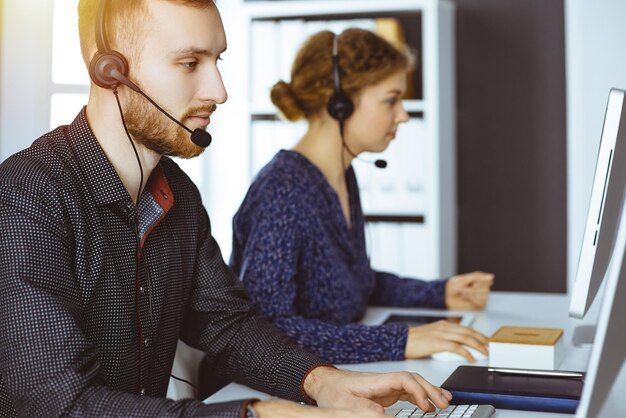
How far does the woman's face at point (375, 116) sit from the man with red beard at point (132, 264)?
609 mm

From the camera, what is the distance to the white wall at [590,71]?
2361 mm

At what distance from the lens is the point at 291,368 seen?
1.24 meters

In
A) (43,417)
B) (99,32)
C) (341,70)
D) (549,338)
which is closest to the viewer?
(43,417)

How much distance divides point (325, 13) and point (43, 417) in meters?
2.11

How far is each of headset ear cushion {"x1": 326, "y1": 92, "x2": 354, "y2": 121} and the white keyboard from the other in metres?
0.89

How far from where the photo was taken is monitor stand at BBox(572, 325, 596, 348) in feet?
5.04

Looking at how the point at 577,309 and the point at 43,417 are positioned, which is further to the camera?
the point at 577,309

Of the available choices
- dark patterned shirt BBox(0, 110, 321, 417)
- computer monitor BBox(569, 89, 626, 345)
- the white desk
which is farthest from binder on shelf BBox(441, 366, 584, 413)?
dark patterned shirt BBox(0, 110, 321, 417)

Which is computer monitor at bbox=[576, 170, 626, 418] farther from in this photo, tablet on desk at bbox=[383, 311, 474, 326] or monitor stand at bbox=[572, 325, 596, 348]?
tablet on desk at bbox=[383, 311, 474, 326]

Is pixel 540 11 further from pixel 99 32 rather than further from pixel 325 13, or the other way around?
pixel 99 32

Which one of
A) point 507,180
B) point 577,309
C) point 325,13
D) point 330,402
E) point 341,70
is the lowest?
point 330,402

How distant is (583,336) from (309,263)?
0.55 metres

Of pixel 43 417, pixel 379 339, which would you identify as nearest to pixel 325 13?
pixel 379 339

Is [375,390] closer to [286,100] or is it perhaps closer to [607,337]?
[607,337]
